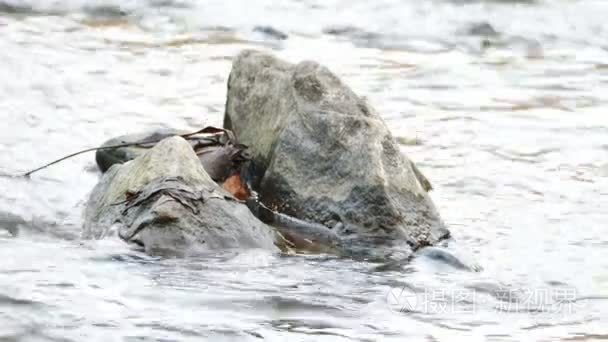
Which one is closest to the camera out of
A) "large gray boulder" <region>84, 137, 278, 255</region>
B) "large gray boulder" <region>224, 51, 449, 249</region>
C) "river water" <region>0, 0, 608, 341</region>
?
"river water" <region>0, 0, 608, 341</region>

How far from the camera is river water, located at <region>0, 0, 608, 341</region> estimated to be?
383 cm

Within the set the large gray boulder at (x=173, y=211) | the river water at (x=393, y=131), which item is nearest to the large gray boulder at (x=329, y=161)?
the river water at (x=393, y=131)

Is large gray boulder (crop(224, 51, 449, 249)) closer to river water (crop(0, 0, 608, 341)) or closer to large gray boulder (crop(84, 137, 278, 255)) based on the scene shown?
river water (crop(0, 0, 608, 341))

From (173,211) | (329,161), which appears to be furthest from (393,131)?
(173,211)

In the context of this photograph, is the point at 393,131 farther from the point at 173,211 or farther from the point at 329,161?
the point at 173,211

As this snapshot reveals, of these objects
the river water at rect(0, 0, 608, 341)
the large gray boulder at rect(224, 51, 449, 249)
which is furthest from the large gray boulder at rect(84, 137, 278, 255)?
the large gray boulder at rect(224, 51, 449, 249)

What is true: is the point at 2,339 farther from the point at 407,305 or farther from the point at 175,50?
the point at 175,50

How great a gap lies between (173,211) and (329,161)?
911 mm

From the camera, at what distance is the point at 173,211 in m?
4.38

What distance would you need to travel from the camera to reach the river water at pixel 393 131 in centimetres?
383

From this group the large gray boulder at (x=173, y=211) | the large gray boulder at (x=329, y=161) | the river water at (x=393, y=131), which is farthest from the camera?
the large gray boulder at (x=329, y=161)

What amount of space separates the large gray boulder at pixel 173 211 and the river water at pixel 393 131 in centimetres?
10

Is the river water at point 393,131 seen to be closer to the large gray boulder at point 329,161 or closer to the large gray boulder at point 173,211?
the large gray boulder at point 173,211

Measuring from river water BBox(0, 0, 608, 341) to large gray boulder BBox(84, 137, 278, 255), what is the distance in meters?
0.10
